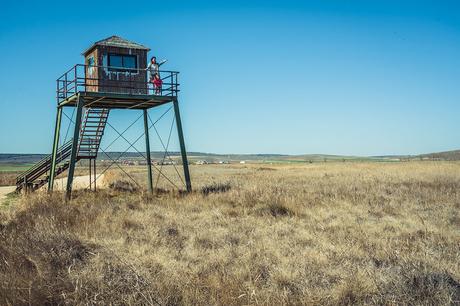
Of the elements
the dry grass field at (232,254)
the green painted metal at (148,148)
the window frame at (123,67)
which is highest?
the window frame at (123,67)

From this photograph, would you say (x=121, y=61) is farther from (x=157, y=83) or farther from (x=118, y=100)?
(x=157, y=83)

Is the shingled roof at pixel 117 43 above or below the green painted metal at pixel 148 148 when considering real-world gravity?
above

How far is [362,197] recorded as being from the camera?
17453 mm

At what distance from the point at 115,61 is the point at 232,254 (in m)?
13.4

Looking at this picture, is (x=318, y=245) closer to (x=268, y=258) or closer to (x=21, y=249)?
(x=268, y=258)

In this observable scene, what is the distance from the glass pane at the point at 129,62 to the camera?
63.1 feet

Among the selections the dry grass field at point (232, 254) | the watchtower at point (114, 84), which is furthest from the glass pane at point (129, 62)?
the dry grass field at point (232, 254)

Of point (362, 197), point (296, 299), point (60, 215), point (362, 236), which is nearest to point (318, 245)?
point (362, 236)

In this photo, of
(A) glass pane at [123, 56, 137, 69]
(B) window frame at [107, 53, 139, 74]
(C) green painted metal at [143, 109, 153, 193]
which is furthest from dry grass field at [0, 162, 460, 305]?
(A) glass pane at [123, 56, 137, 69]

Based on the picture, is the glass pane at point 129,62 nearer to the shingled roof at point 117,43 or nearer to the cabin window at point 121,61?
the cabin window at point 121,61

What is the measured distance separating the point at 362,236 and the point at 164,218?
569cm

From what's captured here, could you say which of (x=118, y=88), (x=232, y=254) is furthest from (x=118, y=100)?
(x=232, y=254)

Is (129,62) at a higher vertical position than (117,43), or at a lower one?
lower

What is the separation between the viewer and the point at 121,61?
1914 cm
